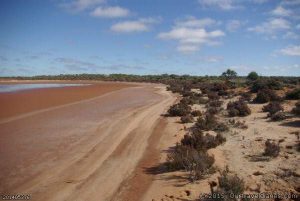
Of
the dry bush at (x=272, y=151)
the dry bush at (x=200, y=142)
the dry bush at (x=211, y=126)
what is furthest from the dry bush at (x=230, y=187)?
the dry bush at (x=211, y=126)

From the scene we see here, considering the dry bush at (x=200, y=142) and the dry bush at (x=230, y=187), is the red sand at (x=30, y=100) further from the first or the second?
the dry bush at (x=230, y=187)

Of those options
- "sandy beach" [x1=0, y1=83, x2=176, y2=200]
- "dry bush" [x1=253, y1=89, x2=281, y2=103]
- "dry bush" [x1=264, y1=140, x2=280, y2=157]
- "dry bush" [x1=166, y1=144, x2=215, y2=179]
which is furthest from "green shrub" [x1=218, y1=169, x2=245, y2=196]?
"dry bush" [x1=253, y1=89, x2=281, y2=103]

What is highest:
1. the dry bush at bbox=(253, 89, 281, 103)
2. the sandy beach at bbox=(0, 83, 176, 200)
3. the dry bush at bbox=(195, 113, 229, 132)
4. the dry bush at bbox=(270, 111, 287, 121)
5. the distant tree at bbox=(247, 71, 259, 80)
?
the distant tree at bbox=(247, 71, 259, 80)

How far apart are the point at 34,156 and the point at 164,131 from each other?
6.03 metres

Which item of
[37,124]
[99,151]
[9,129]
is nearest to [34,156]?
[99,151]

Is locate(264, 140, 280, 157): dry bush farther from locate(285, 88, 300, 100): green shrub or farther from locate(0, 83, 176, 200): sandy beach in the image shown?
locate(285, 88, 300, 100): green shrub

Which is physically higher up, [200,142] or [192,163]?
[200,142]

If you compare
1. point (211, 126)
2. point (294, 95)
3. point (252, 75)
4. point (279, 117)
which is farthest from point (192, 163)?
point (252, 75)

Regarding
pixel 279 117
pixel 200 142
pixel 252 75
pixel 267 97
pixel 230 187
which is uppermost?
pixel 252 75

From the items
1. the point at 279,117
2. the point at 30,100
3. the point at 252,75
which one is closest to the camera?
the point at 279,117

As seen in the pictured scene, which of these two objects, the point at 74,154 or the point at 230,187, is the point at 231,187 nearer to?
the point at 230,187

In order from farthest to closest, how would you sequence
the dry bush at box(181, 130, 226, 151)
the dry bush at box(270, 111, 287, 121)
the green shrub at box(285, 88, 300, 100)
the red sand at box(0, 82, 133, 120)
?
the red sand at box(0, 82, 133, 120), the green shrub at box(285, 88, 300, 100), the dry bush at box(270, 111, 287, 121), the dry bush at box(181, 130, 226, 151)

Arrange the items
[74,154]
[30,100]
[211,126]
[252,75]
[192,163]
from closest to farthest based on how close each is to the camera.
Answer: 1. [192,163]
2. [74,154]
3. [211,126]
4. [30,100]
5. [252,75]

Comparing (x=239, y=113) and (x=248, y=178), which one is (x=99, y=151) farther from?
(x=239, y=113)
